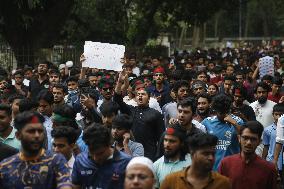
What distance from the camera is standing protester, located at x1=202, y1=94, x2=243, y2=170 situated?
8.55 m

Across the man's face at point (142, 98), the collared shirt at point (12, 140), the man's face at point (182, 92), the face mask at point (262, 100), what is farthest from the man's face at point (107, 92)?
Answer: the collared shirt at point (12, 140)

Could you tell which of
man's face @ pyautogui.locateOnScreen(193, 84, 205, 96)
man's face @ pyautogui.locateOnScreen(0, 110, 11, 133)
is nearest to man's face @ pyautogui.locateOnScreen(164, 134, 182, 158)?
man's face @ pyautogui.locateOnScreen(0, 110, 11, 133)

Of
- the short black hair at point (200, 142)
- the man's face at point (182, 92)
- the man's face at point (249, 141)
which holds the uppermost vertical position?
the man's face at point (182, 92)

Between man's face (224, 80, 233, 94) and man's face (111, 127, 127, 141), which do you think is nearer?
man's face (111, 127, 127, 141)

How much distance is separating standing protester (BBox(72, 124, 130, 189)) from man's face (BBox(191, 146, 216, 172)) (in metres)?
0.63

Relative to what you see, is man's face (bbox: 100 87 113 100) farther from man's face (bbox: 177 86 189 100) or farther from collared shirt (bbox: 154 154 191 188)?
collared shirt (bbox: 154 154 191 188)

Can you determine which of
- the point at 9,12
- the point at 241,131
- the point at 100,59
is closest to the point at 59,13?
the point at 9,12

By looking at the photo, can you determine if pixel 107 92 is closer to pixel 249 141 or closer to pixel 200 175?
pixel 249 141

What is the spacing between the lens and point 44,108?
911cm

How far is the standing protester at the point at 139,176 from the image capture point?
5430 millimetres

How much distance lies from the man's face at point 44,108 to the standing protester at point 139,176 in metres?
3.65

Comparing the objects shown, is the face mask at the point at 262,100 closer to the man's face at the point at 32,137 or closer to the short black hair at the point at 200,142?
the short black hair at the point at 200,142

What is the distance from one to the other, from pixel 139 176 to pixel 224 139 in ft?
10.7

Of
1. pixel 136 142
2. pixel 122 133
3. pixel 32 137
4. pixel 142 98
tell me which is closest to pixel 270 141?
pixel 142 98
